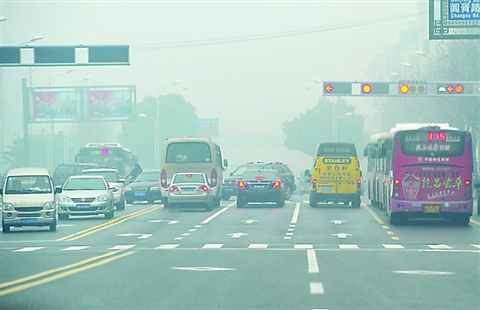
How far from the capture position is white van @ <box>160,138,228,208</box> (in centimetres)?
4738

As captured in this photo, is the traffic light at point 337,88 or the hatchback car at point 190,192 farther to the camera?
the traffic light at point 337,88

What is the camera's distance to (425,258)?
21.1m

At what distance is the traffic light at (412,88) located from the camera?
5591 centimetres

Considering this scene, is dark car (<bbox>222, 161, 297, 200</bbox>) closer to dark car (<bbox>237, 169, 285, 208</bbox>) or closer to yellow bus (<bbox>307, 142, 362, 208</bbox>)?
yellow bus (<bbox>307, 142, 362, 208</bbox>)

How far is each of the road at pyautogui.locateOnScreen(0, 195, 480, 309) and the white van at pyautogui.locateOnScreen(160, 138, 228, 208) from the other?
37.6ft

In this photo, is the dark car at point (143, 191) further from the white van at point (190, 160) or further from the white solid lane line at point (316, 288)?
the white solid lane line at point (316, 288)

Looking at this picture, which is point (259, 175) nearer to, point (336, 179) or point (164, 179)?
point (336, 179)

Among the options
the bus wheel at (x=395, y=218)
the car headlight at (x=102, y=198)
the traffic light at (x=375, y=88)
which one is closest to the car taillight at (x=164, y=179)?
the car headlight at (x=102, y=198)

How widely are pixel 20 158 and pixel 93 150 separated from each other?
45315 mm

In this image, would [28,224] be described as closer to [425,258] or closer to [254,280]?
[425,258]

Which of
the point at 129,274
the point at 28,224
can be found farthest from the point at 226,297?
the point at 28,224

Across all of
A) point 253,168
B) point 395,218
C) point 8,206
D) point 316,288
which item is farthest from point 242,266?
point 253,168

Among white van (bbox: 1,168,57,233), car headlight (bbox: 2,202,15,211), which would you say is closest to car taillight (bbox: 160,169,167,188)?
white van (bbox: 1,168,57,233)

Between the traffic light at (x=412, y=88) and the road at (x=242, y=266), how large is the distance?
21183 millimetres
